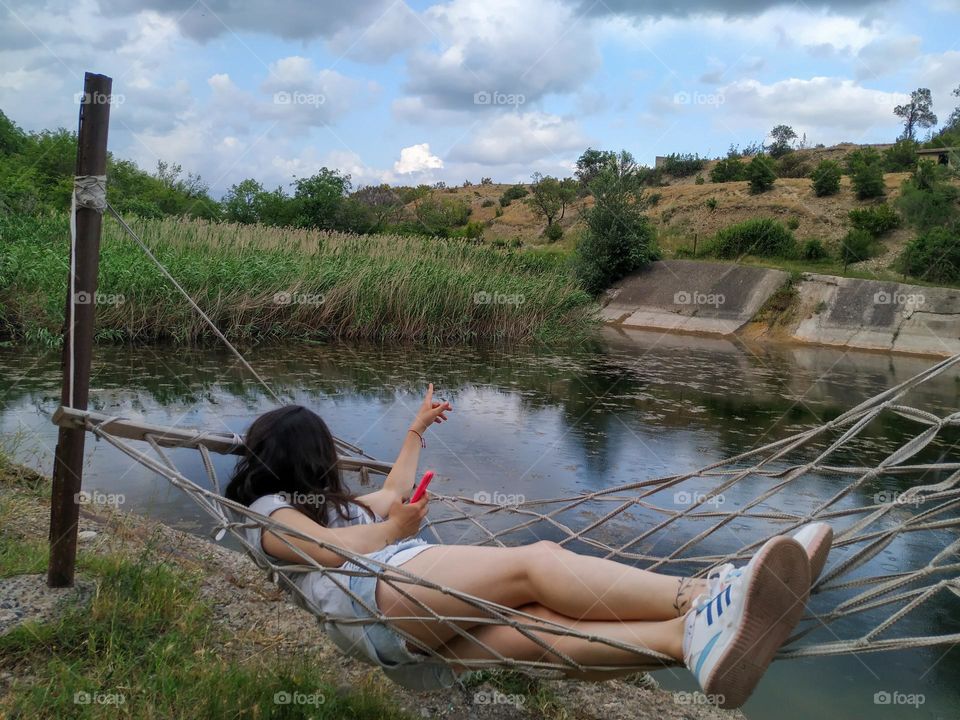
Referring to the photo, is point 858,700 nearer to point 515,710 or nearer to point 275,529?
point 515,710

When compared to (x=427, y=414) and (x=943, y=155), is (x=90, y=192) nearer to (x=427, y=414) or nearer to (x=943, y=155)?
(x=427, y=414)

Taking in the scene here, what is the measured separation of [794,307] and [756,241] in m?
5.80

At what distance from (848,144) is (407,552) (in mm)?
47665

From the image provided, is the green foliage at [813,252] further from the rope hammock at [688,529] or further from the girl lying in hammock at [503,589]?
the girl lying in hammock at [503,589]

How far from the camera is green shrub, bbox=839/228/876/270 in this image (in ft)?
77.4

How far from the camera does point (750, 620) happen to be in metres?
1.68

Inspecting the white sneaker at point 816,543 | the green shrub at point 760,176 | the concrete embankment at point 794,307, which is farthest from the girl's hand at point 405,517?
the green shrub at point 760,176

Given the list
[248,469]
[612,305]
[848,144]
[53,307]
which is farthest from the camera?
[848,144]

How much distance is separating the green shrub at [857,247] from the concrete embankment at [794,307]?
4.33 m

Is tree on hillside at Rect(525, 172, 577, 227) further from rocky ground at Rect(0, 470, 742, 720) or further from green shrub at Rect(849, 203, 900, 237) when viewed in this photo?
rocky ground at Rect(0, 470, 742, 720)

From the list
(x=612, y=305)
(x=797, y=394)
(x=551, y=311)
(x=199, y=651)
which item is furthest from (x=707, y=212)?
(x=199, y=651)

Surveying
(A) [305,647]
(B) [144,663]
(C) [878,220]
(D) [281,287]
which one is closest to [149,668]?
(B) [144,663]

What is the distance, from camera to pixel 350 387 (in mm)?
8195

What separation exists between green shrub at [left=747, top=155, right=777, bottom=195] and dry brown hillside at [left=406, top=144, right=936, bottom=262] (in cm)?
32
